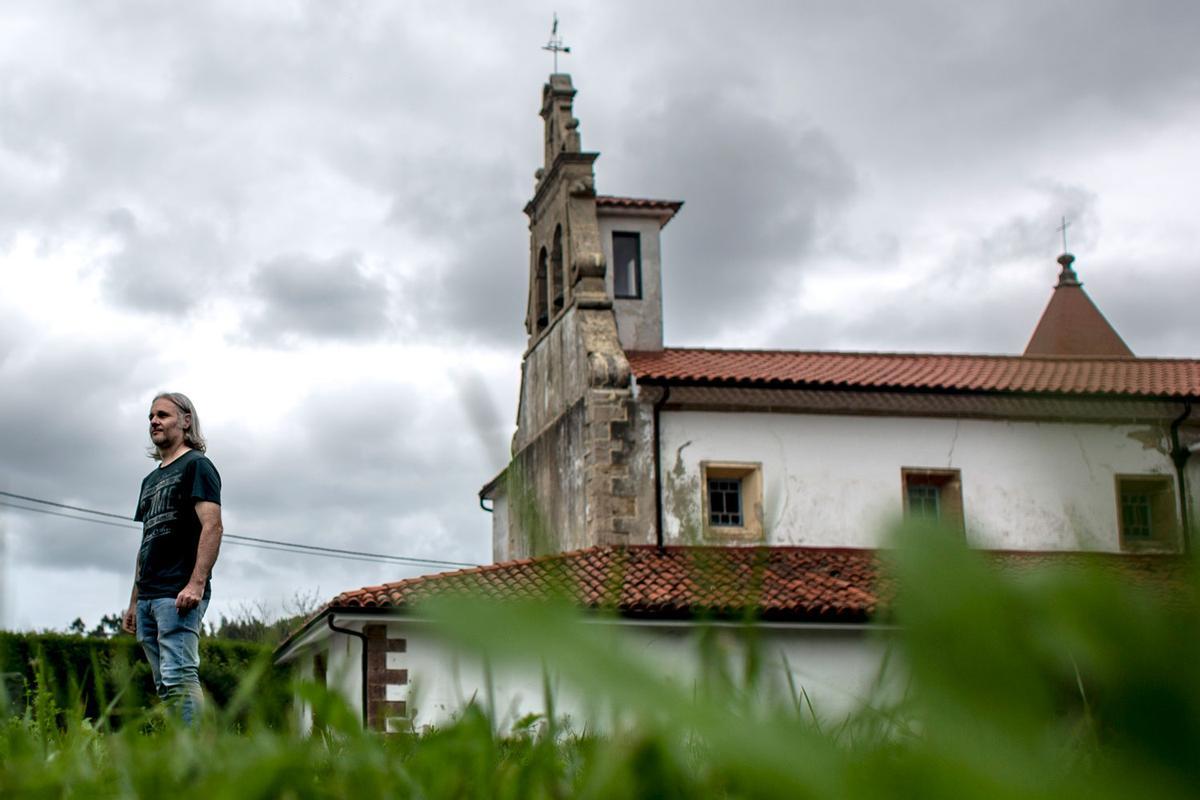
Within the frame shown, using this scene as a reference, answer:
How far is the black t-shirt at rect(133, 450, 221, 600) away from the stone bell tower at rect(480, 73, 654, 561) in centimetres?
1398

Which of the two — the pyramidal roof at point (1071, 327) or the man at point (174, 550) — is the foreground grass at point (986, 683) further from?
the pyramidal roof at point (1071, 327)

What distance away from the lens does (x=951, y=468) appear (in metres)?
22.7

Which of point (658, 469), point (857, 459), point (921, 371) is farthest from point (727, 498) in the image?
point (921, 371)

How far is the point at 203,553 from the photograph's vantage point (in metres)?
6.14

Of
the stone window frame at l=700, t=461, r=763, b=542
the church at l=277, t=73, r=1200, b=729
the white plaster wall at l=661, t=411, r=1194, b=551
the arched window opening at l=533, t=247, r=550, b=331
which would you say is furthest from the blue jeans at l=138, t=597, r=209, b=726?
the arched window opening at l=533, t=247, r=550, b=331

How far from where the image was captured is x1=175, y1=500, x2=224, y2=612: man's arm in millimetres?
6023

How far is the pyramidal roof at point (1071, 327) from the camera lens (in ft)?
119

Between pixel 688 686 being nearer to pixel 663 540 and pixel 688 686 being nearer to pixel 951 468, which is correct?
pixel 663 540

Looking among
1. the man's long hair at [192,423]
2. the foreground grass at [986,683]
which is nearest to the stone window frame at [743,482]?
the man's long hair at [192,423]

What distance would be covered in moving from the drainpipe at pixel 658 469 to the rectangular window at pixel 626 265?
354 cm

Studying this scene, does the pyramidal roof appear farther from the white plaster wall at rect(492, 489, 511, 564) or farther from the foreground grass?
the foreground grass

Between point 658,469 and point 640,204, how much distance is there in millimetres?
6229

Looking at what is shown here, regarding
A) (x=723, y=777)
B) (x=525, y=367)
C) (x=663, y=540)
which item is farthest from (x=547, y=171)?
(x=723, y=777)

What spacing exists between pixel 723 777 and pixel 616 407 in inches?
837
